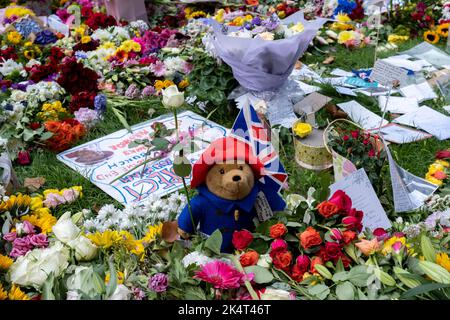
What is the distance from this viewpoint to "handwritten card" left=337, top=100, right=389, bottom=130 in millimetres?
2898

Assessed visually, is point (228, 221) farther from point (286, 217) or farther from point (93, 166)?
point (93, 166)

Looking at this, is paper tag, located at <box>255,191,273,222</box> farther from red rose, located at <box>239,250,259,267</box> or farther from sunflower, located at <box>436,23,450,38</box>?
sunflower, located at <box>436,23,450,38</box>

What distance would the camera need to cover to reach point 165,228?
1.62 meters

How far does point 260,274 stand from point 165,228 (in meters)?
0.39

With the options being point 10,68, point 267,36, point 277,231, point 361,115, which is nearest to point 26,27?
point 10,68

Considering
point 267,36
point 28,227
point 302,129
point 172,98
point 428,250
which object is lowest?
point 302,129

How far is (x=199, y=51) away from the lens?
10.3 ft

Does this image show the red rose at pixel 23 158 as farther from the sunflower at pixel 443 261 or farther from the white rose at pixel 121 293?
the sunflower at pixel 443 261

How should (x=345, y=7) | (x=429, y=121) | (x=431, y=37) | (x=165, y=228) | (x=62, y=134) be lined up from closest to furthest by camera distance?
(x=165, y=228) → (x=62, y=134) → (x=429, y=121) → (x=431, y=37) → (x=345, y=7)

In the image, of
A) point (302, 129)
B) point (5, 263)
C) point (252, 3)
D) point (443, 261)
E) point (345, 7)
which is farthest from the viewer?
point (252, 3)

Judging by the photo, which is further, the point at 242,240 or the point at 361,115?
the point at 361,115

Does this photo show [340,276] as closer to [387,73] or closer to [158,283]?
[158,283]
